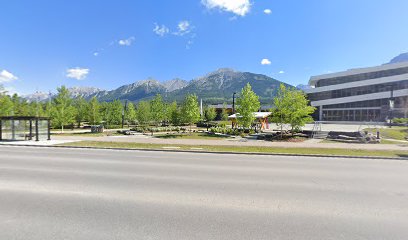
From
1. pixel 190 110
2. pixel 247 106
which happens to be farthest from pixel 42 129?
pixel 247 106

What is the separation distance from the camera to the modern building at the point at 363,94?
55312 mm

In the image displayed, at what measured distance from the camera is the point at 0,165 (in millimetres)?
11375

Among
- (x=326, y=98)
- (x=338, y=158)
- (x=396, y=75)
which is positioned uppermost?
(x=396, y=75)

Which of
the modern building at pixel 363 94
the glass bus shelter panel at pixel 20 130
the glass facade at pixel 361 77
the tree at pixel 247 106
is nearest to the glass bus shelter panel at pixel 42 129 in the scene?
the glass bus shelter panel at pixel 20 130

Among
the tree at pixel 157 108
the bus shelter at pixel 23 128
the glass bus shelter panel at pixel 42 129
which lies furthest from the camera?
the tree at pixel 157 108

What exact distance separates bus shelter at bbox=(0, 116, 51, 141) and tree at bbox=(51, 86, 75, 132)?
9499mm

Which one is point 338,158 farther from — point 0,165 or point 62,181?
point 0,165

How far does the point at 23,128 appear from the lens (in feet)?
82.4

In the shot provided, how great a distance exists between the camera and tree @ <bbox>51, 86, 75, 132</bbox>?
35.8m

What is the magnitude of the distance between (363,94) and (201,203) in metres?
67.4

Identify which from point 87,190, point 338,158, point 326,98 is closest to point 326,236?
point 87,190

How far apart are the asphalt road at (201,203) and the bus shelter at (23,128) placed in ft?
52.9

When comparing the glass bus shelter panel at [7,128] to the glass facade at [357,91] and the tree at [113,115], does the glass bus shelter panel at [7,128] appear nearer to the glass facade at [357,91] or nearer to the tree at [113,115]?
the tree at [113,115]

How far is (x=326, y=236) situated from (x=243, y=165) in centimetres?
727
